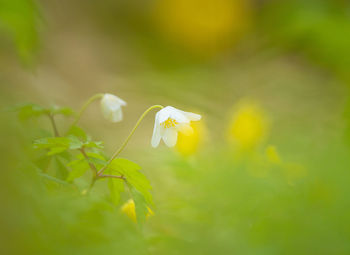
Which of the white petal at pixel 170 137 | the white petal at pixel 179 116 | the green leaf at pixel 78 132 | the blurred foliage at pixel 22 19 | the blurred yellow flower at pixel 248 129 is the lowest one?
the green leaf at pixel 78 132

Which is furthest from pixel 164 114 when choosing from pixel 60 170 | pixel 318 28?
pixel 318 28

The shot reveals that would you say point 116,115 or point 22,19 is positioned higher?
point 22,19

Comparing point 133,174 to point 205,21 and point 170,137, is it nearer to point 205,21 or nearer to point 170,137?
point 170,137

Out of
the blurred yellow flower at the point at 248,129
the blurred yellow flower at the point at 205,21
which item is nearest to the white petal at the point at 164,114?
the blurred yellow flower at the point at 248,129

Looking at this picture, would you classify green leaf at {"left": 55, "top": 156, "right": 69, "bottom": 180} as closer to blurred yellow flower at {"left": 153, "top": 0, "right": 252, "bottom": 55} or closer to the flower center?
the flower center

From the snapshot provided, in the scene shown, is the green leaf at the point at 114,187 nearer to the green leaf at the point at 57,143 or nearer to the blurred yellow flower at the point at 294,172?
the green leaf at the point at 57,143

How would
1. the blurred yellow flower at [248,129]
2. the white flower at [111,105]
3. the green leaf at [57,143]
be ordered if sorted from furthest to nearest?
1. the blurred yellow flower at [248,129]
2. the white flower at [111,105]
3. the green leaf at [57,143]

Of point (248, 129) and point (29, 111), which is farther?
point (248, 129)

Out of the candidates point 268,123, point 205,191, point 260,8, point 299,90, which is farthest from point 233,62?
point 205,191

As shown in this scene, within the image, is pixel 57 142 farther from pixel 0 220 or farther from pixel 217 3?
pixel 217 3
